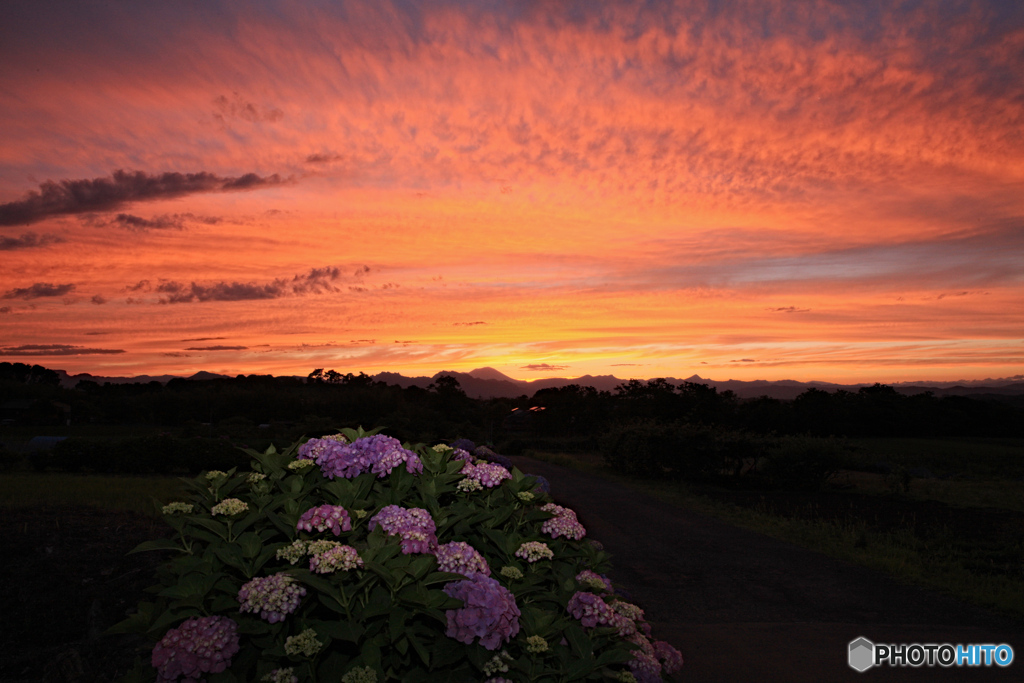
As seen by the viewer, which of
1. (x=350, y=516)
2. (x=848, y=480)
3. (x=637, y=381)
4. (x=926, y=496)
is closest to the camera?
(x=350, y=516)

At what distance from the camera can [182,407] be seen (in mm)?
53344

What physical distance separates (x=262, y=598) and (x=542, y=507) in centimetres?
164

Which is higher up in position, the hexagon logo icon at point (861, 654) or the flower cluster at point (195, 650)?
the flower cluster at point (195, 650)

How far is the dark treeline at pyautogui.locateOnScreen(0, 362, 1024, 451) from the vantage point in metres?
31.9

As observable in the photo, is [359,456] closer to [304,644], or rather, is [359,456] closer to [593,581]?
[304,644]

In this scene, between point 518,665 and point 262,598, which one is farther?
point 518,665

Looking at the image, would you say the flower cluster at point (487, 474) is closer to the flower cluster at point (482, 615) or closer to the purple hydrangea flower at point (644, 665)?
the flower cluster at point (482, 615)

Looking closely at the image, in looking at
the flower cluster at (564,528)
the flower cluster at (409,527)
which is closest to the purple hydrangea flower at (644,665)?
the flower cluster at (564,528)

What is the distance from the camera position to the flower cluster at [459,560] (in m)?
2.77

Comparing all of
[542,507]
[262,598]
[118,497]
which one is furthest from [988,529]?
[118,497]

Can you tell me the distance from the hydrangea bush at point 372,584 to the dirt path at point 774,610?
111 inches

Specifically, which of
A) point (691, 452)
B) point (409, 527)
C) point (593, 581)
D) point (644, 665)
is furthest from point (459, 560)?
point (691, 452)

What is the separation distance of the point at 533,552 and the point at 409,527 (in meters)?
0.72

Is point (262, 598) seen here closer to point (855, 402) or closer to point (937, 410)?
point (855, 402)
